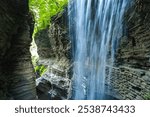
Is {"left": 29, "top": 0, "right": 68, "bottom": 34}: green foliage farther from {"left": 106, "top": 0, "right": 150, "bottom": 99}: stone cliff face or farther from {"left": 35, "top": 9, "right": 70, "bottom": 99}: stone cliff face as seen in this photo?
{"left": 106, "top": 0, "right": 150, "bottom": 99}: stone cliff face

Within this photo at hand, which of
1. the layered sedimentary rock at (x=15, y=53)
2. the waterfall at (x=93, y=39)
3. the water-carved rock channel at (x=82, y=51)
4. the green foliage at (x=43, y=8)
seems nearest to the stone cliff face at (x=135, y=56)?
the water-carved rock channel at (x=82, y=51)

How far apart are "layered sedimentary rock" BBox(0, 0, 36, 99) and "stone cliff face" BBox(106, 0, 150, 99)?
3.57m

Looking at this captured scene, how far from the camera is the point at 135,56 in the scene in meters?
9.00

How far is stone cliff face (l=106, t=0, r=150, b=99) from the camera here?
8141mm

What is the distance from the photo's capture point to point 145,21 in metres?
8.08

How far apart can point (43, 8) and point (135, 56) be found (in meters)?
5.74

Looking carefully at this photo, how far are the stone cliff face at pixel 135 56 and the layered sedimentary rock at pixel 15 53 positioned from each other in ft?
11.7

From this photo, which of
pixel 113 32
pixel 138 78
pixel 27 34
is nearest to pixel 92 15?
pixel 113 32

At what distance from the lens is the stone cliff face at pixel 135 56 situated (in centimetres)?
814

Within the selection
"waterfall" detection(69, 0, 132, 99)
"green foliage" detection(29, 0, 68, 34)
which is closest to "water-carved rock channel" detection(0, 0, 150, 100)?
"waterfall" detection(69, 0, 132, 99)

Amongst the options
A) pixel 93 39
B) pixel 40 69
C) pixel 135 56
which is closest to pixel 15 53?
pixel 135 56

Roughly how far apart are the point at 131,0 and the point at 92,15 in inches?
168

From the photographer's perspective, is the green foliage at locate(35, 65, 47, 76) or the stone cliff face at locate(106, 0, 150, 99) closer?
the stone cliff face at locate(106, 0, 150, 99)

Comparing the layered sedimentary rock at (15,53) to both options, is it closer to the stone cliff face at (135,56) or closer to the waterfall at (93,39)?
the stone cliff face at (135,56)
